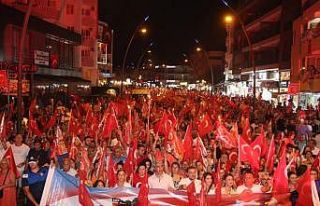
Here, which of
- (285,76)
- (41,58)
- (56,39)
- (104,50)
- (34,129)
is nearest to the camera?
(34,129)

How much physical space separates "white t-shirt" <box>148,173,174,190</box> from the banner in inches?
21.2

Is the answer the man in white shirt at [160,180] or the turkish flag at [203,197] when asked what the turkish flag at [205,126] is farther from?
the turkish flag at [203,197]

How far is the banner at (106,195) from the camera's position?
9578 millimetres

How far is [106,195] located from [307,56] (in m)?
34.1

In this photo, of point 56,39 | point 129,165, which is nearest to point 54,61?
point 56,39

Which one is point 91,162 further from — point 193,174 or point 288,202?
point 288,202

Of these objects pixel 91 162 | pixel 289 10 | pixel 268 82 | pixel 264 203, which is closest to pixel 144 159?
pixel 91 162

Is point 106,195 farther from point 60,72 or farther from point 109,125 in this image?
point 60,72

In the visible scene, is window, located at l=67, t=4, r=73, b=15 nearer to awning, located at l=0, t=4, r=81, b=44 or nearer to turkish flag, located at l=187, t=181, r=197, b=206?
awning, located at l=0, t=4, r=81, b=44

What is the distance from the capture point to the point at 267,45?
65.6 metres

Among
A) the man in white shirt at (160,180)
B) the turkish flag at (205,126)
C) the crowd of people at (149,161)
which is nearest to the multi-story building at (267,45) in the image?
the turkish flag at (205,126)

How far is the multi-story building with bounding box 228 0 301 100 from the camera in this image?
56406 millimetres

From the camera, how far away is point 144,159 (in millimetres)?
12242

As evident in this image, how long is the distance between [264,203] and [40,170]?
4.08 metres
